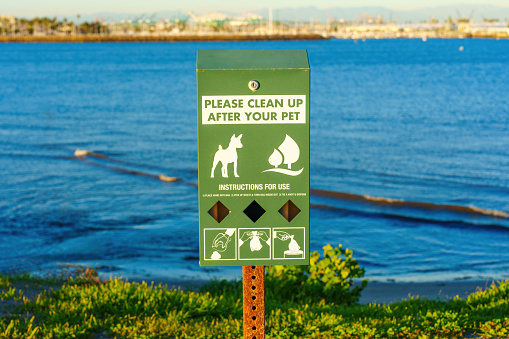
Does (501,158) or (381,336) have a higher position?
(381,336)

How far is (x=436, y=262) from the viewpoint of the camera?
40.7ft

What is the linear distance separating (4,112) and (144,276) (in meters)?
34.9

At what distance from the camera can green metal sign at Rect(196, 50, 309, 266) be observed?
10.3ft

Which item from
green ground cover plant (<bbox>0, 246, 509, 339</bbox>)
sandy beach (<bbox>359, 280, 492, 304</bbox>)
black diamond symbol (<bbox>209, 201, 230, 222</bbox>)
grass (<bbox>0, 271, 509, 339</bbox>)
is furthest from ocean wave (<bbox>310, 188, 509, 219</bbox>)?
black diamond symbol (<bbox>209, 201, 230, 222</bbox>)

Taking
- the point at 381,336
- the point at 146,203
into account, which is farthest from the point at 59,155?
the point at 381,336

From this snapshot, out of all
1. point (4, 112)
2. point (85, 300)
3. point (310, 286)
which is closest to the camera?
point (85, 300)

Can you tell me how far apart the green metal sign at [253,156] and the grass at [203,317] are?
2.07m

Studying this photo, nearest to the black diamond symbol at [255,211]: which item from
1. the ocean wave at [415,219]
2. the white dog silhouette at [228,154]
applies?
the white dog silhouette at [228,154]

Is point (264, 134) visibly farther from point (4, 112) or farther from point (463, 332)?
point (4, 112)

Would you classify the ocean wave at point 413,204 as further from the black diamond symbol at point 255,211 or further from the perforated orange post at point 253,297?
the black diamond symbol at point 255,211

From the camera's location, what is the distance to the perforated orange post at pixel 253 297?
3430 millimetres

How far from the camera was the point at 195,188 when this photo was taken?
65.5 feet

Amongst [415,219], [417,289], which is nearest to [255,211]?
Answer: [417,289]

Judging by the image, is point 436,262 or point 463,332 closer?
point 463,332
